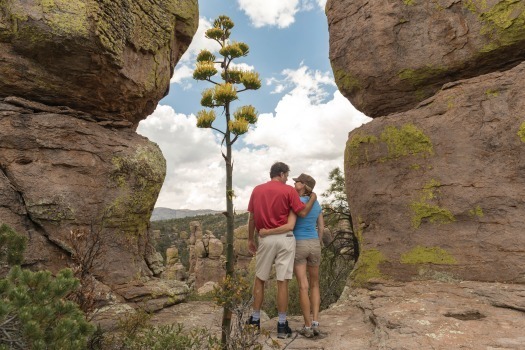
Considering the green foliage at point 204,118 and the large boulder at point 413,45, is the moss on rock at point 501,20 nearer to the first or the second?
the large boulder at point 413,45

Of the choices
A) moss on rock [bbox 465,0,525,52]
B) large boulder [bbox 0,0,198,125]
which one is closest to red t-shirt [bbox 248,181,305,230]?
large boulder [bbox 0,0,198,125]

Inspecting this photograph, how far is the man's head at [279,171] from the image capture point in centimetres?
527

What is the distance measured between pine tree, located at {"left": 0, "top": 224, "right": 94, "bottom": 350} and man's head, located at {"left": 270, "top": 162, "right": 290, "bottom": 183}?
109 inches

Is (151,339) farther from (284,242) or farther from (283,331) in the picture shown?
(284,242)

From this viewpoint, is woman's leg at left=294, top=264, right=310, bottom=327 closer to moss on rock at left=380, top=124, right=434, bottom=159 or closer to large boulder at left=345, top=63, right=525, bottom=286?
large boulder at left=345, top=63, right=525, bottom=286

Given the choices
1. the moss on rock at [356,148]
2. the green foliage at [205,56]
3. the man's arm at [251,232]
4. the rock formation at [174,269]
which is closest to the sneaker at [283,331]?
the man's arm at [251,232]

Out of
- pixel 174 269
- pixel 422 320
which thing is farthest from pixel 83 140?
pixel 174 269

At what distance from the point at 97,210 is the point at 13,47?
2.95m

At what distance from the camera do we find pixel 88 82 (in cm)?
684

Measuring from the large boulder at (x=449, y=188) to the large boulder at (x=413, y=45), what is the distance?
482 mm

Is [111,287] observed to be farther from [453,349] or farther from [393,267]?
[453,349]

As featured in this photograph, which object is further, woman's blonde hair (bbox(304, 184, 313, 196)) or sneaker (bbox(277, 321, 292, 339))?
woman's blonde hair (bbox(304, 184, 313, 196))

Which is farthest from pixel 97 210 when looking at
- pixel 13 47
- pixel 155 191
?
pixel 13 47

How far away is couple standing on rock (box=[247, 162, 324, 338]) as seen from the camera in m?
4.87
